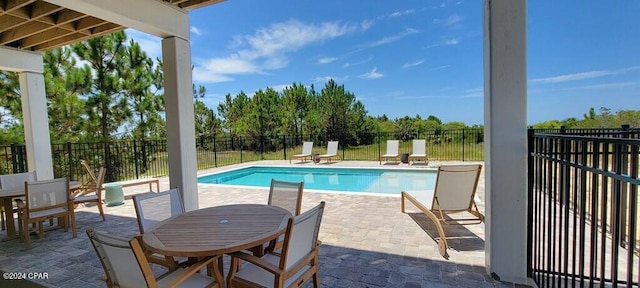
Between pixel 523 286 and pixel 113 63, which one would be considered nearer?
pixel 523 286

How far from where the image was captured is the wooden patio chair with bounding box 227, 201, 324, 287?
1.61 m

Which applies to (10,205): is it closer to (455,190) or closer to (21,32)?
(21,32)

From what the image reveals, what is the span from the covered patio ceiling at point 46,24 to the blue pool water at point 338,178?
16.1ft

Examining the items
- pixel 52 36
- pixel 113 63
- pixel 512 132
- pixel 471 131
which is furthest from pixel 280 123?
pixel 512 132

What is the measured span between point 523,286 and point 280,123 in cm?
1602

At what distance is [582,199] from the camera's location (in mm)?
1620

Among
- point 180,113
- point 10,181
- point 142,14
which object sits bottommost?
point 10,181

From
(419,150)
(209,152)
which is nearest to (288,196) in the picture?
(419,150)

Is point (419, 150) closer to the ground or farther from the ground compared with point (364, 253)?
farther from the ground

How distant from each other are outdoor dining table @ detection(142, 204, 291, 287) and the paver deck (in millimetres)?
834

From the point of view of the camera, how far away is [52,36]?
4770 mm

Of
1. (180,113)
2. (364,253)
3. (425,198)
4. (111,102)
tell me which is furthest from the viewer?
(111,102)

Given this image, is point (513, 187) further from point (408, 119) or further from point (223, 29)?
point (223, 29)

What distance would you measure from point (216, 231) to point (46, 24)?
4.82m
